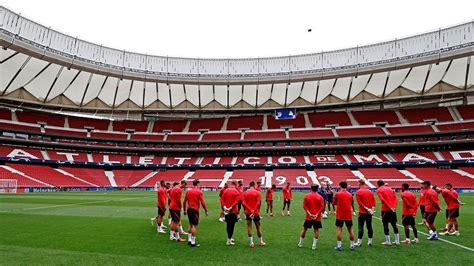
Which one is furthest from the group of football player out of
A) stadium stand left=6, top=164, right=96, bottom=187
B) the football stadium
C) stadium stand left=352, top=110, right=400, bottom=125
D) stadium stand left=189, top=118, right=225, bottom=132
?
stadium stand left=189, top=118, right=225, bottom=132

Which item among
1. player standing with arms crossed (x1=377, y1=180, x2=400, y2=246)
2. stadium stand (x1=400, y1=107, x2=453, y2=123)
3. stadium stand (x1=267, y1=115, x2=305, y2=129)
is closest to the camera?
player standing with arms crossed (x1=377, y1=180, x2=400, y2=246)

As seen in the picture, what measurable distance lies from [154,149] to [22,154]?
20059 millimetres

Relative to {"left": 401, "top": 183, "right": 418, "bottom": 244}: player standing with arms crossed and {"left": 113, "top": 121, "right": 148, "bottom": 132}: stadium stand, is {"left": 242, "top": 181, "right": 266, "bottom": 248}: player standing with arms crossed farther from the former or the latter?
{"left": 113, "top": 121, "right": 148, "bottom": 132}: stadium stand

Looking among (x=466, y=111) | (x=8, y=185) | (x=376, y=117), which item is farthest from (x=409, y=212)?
(x=466, y=111)

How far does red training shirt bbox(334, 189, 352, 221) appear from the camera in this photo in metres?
9.08

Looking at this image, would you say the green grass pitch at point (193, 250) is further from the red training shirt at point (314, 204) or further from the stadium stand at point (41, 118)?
the stadium stand at point (41, 118)

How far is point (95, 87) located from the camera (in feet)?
164

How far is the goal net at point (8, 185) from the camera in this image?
37.8 metres

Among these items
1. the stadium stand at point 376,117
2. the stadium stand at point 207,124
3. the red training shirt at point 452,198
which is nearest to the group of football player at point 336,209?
the red training shirt at point 452,198

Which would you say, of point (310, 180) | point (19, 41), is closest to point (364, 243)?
point (310, 180)

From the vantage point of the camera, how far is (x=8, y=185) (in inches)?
1519

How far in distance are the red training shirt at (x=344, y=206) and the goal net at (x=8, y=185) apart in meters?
41.8

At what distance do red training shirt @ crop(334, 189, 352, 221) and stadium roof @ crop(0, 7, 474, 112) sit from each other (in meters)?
38.6

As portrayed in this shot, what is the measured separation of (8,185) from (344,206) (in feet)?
142
